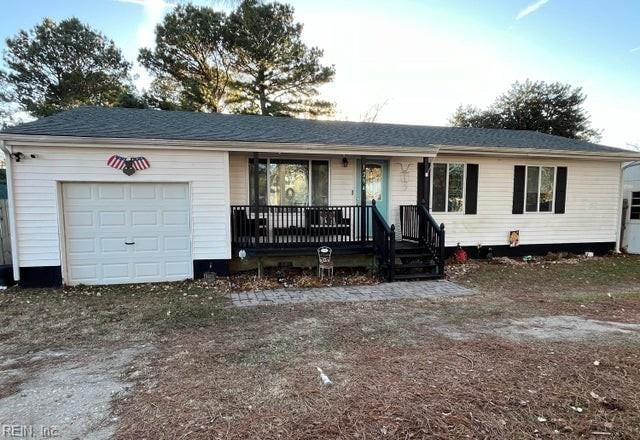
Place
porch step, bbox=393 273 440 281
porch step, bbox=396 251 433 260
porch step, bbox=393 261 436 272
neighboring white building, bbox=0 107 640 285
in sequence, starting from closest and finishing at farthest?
neighboring white building, bbox=0 107 640 285 < porch step, bbox=393 273 440 281 < porch step, bbox=393 261 436 272 < porch step, bbox=396 251 433 260

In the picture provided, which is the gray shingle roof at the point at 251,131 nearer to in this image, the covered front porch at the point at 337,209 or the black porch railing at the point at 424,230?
the covered front porch at the point at 337,209

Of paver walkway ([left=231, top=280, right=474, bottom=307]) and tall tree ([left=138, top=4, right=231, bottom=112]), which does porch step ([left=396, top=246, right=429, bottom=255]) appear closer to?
paver walkway ([left=231, top=280, right=474, bottom=307])

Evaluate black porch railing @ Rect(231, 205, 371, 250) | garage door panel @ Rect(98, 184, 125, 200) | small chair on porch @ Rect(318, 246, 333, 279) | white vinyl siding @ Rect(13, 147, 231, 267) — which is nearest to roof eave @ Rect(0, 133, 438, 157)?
white vinyl siding @ Rect(13, 147, 231, 267)

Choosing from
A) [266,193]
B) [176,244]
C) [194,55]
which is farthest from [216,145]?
[194,55]

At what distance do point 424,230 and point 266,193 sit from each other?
4.04 metres

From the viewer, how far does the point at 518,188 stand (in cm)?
996

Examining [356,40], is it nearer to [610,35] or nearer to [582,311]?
[610,35]

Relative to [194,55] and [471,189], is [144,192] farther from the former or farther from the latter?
[194,55]

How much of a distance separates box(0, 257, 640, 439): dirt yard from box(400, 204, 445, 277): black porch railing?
172 centimetres

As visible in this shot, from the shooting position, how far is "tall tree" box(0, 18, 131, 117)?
1881 centimetres

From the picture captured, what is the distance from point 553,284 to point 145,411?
25.7 ft

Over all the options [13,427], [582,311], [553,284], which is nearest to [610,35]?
[553,284]

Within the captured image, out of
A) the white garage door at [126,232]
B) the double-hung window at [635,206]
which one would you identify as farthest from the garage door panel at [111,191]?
the double-hung window at [635,206]

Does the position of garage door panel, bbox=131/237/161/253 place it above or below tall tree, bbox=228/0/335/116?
below
